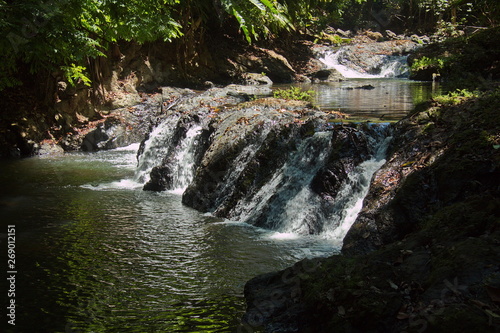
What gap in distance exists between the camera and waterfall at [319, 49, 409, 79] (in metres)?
27.9

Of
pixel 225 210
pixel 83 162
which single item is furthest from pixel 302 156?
pixel 83 162

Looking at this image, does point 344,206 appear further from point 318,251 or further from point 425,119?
point 425,119

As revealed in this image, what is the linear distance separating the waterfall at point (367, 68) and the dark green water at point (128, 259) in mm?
21849

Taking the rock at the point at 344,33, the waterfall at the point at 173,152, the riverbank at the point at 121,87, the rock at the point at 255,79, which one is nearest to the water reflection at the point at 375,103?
the waterfall at the point at 173,152

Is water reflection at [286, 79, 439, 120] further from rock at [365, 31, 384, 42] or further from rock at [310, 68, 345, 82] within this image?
rock at [365, 31, 384, 42]

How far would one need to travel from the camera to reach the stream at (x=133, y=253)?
14.4 feet

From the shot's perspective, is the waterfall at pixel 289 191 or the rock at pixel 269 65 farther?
the rock at pixel 269 65

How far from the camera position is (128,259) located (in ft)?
19.5

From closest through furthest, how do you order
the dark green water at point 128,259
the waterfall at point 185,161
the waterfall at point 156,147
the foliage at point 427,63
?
the dark green water at point 128,259 < the waterfall at point 185,161 < the waterfall at point 156,147 < the foliage at point 427,63

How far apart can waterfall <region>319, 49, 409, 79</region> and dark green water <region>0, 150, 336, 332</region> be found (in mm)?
21849

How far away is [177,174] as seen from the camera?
10.9 metres

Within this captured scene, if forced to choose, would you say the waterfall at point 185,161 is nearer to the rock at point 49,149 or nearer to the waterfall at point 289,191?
the waterfall at point 289,191

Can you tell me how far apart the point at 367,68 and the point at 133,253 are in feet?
87.7

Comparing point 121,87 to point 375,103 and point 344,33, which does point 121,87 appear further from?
point 344,33
